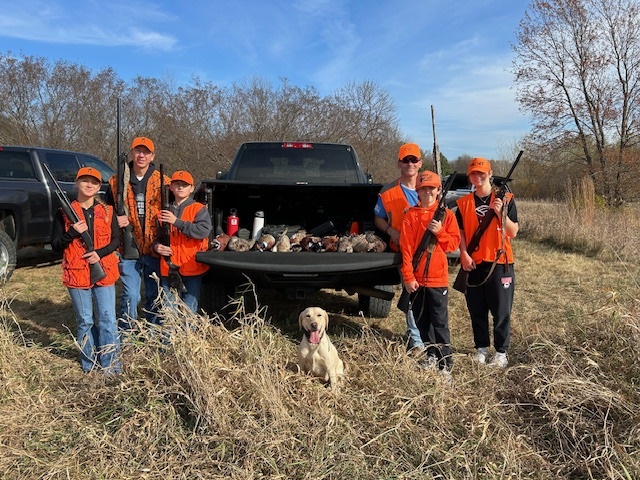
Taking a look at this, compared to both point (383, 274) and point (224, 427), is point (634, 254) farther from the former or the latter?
point (224, 427)

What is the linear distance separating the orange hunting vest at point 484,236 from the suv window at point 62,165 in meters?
6.55

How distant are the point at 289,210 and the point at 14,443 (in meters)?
3.13

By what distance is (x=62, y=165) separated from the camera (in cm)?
759

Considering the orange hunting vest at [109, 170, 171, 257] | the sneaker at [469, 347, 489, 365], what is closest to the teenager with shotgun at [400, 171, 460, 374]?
the sneaker at [469, 347, 489, 365]

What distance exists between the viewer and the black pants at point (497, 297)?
3727 millimetres

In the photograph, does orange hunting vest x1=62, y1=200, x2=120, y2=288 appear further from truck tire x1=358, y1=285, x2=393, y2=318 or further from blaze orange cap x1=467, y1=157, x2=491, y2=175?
blaze orange cap x1=467, y1=157, x2=491, y2=175

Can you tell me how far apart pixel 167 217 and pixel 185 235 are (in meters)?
0.21

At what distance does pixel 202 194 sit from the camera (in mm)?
3855

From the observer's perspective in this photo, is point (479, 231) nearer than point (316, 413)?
No

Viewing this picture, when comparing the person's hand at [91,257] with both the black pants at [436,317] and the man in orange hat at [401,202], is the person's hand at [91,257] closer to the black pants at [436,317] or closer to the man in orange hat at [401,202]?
the man in orange hat at [401,202]

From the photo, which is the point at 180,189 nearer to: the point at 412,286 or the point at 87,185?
the point at 87,185

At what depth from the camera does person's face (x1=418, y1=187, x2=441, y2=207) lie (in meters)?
3.54

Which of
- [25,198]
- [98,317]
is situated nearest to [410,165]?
[98,317]

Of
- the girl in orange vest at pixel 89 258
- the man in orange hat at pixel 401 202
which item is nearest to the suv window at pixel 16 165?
the girl in orange vest at pixel 89 258
